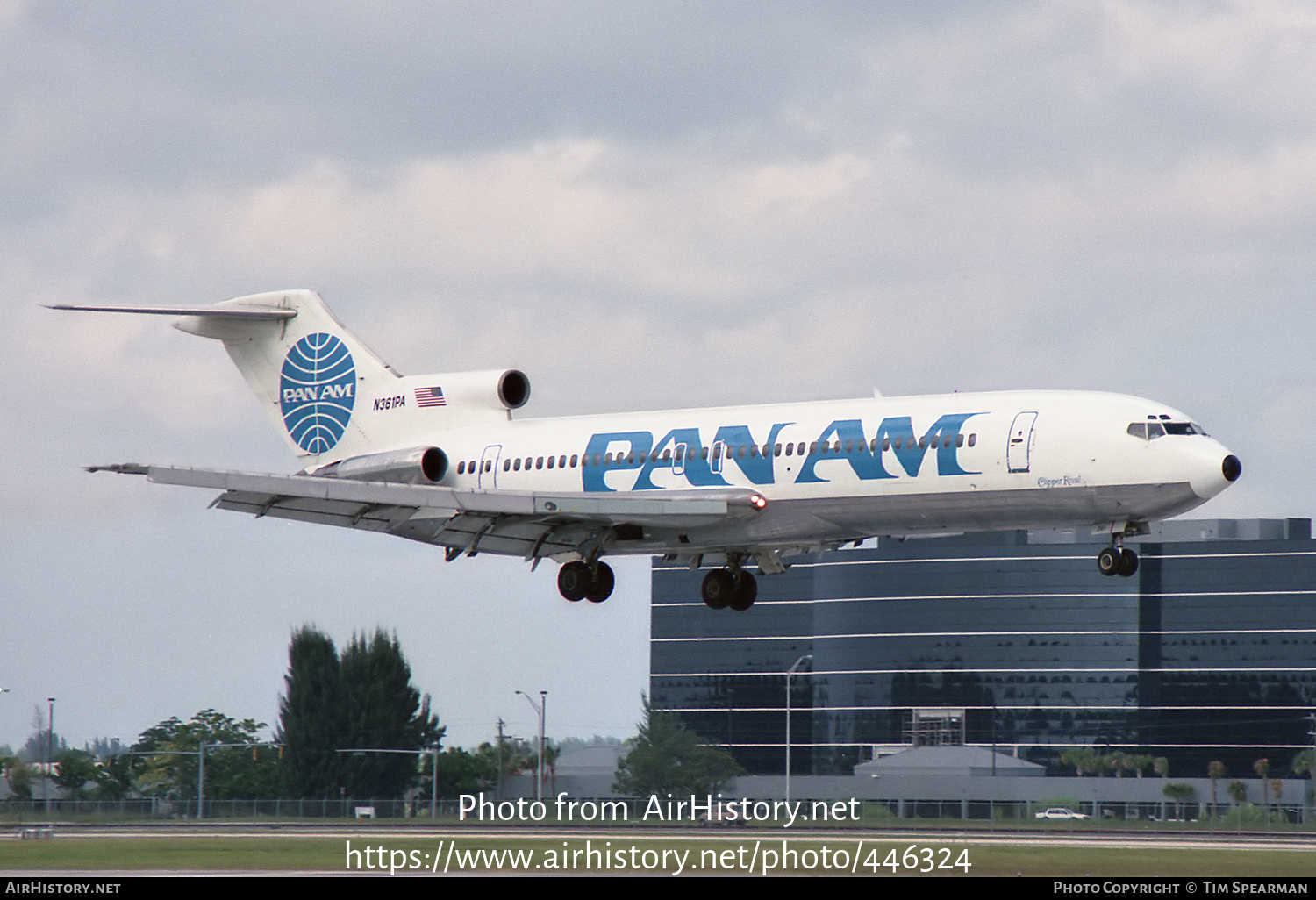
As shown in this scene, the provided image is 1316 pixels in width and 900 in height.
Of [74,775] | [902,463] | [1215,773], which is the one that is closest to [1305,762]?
[1215,773]

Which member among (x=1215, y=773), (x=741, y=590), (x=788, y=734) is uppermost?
(x=741, y=590)

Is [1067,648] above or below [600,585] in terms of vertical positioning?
below

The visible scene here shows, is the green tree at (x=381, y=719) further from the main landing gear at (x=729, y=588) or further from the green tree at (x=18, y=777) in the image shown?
the main landing gear at (x=729, y=588)

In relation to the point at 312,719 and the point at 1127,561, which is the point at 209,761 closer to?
the point at 312,719

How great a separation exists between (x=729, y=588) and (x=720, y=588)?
0.20 m

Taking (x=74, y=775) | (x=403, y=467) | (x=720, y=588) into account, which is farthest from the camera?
(x=74, y=775)

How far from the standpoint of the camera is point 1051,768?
136 meters

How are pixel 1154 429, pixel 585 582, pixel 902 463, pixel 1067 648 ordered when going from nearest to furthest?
1. pixel 1154 429
2. pixel 902 463
3. pixel 585 582
4. pixel 1067 648

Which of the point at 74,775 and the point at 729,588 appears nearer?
the point at 729,588

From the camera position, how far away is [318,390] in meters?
46.6

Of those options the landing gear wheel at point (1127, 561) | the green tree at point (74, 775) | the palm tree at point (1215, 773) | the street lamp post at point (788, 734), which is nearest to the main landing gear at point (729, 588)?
the landing gear wheel at point (1127, 561)

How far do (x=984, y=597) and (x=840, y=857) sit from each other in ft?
333

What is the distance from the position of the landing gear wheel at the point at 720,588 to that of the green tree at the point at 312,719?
54547 millimetres
